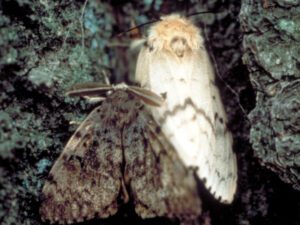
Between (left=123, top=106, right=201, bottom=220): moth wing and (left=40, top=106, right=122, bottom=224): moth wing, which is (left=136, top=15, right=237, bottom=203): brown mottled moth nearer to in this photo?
(left=123, top=106, right=201, bottom=220): moth wing

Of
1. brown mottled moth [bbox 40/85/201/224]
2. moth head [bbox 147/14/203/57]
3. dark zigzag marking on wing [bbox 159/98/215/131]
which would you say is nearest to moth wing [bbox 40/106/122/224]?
brown mottled moth [bbox 40/85/201/224]

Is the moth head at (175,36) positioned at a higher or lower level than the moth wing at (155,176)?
higher

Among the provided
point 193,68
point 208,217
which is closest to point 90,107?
point 193,68

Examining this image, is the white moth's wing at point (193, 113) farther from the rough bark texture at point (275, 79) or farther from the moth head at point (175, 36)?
the rough bark texture at point (275, 79)

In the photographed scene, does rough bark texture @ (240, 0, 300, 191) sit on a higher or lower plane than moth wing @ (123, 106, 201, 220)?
higher

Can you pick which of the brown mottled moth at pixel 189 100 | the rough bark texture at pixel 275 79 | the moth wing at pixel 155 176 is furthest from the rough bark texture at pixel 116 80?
the moth wing at pixel 155 176

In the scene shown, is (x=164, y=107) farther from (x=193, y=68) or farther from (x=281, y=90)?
(x=281, y=90)

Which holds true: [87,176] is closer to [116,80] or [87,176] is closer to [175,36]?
[116,80]
